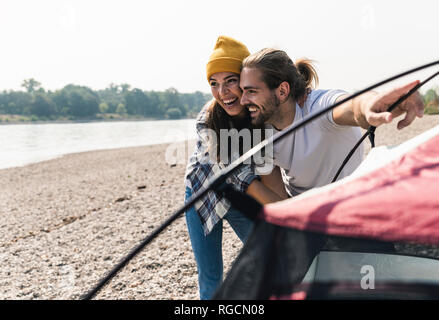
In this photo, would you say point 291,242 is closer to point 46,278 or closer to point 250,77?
point 250,77

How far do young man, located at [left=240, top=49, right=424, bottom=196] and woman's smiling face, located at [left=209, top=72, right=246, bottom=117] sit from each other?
0.13 metres

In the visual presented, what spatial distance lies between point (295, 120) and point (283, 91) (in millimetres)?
221

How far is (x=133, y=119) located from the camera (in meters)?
107

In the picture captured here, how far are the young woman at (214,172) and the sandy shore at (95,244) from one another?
1.36 meters

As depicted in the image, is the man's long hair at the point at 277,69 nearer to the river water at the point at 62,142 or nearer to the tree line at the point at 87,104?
the river water at the point at 62,142

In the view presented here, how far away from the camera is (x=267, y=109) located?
7.93 feet

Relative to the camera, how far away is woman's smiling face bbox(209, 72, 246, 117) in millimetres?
2582

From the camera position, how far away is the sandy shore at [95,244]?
13.8 ft

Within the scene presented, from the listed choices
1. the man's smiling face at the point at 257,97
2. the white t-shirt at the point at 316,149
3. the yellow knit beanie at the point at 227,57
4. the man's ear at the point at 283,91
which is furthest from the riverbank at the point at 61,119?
the white t-shirt at the point at 316,149

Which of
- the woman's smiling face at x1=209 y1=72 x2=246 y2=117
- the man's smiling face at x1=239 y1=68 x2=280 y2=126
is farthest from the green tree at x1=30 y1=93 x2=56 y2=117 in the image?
the man's smiling face at x1=239 y1=68 x2=280 y2=126

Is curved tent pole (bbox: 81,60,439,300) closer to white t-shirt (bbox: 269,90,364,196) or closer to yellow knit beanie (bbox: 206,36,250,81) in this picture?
white t-shirt (bbox: 269,90,364,196)

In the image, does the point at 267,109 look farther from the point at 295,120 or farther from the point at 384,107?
the point at 384,107
